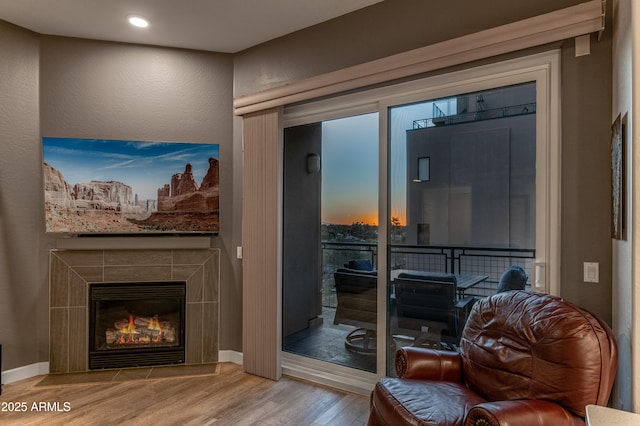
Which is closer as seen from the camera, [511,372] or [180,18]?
[511,372]

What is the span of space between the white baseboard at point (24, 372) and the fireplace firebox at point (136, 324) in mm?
393

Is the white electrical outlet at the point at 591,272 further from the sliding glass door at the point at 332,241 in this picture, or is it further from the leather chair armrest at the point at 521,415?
the sliding glass door at the point at 332,241

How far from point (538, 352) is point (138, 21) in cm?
366

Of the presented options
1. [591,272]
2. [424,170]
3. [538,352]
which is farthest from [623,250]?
[424,170]

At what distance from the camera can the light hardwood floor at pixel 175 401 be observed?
104 inches

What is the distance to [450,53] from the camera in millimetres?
2502

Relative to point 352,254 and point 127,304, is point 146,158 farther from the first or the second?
point 352,254

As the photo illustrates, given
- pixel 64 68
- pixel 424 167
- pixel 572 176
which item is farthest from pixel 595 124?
pixel 64 68

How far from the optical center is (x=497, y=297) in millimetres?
2184

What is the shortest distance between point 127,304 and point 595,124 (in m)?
3.94

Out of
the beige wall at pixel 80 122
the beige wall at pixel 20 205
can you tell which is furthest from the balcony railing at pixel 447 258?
the beige wall at pixel 20 205

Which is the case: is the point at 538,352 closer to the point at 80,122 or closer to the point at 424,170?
the point at 424,170

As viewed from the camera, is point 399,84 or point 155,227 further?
point 155,227

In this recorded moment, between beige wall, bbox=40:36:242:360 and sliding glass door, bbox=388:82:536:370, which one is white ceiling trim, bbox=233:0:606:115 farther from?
beige wall, bbox=40:36:242:360
